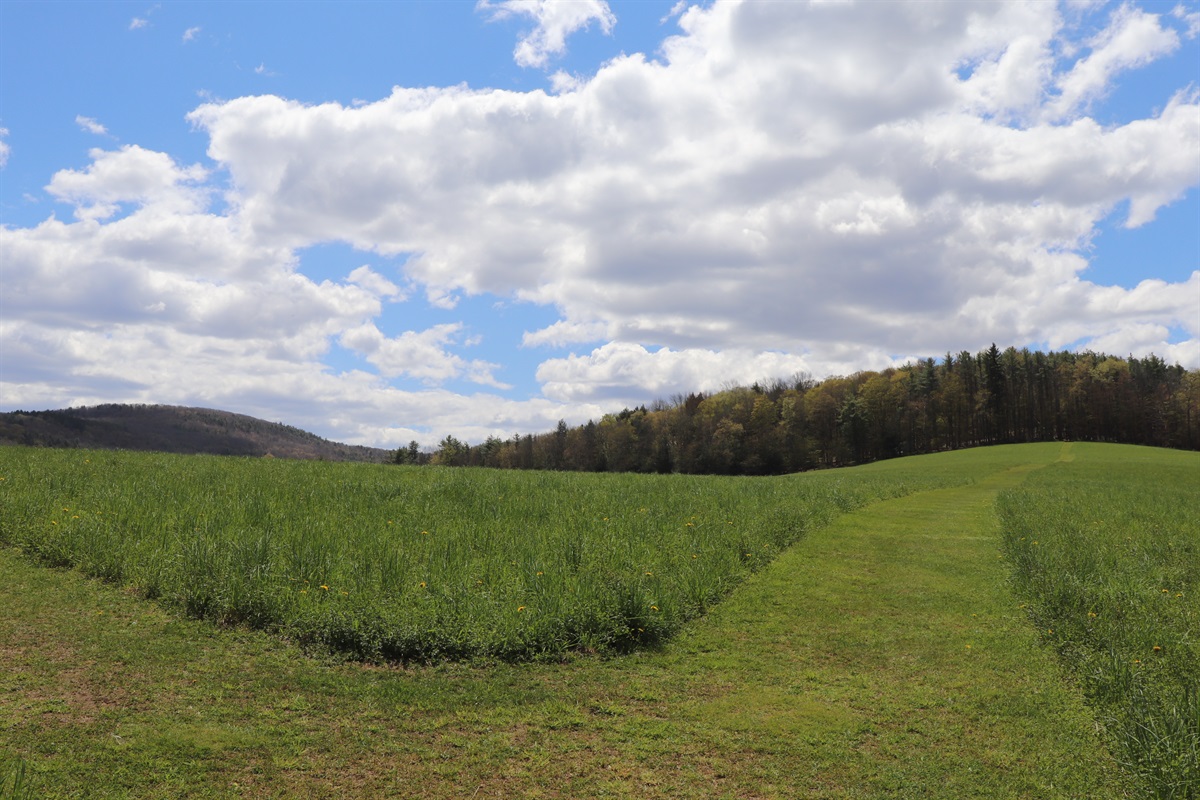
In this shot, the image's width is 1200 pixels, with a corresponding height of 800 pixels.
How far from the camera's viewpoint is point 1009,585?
1095 cm

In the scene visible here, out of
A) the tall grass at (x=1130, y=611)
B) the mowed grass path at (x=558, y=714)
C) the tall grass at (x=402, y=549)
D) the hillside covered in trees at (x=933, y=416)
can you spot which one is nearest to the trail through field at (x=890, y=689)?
the mowed grass path at (x=558, y=714)

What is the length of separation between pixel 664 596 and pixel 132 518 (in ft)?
30.3

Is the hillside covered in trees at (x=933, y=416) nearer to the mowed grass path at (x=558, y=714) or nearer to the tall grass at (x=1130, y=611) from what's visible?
the tall grass at (x=1130, y=611)

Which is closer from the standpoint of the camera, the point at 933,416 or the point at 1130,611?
the point at 1130,611

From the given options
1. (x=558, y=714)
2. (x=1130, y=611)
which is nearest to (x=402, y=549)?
(x=558, y=714)

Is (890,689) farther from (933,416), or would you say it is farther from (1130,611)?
(933,416)

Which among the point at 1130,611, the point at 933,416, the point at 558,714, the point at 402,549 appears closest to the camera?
the point at 558,714

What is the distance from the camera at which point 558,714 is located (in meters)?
6.14

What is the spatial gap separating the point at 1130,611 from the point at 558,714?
8.20 m

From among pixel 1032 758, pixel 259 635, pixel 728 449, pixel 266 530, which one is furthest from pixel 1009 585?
pixel 728 449

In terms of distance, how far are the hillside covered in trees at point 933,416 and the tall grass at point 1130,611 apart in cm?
6949

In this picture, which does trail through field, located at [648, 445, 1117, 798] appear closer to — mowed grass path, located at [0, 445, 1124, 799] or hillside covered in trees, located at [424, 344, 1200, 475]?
mowed grass path, located at [0, 445, 1124, 799]

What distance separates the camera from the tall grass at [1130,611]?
523cm

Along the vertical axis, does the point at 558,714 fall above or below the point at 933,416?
below
